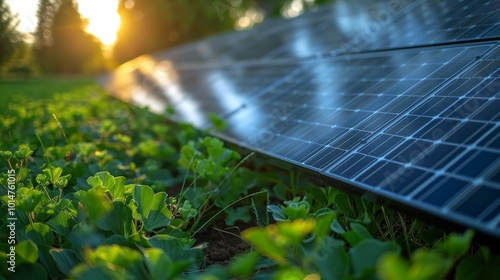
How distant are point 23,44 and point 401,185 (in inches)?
176

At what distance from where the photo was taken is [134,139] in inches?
168

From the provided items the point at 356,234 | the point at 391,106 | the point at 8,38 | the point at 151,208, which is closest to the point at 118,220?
the point at 151,208

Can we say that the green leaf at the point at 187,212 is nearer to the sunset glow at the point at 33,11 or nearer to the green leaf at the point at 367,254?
the green leaf at the point at 367,254

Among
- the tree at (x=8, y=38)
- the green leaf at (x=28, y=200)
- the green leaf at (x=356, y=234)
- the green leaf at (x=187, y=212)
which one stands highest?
the tree at (x=8, y=38)

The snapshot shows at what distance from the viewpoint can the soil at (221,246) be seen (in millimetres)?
2131

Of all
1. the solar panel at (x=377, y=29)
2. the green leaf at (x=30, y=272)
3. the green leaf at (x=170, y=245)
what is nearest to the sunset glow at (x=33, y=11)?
the solar panel at (x=377, y=29)

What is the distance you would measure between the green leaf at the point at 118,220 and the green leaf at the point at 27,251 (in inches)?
10.8

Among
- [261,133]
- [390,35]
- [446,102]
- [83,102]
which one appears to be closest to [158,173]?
[261,133]

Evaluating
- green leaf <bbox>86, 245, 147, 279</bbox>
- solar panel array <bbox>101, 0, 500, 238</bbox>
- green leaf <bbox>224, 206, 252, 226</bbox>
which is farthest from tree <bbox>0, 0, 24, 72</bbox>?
green leaf <bbox>86, 245, 147, 279</bbox>

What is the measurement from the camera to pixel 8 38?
4.47m

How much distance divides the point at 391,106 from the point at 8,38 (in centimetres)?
366

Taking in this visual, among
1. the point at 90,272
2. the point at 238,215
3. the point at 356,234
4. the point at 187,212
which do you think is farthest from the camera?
the point at 238,215

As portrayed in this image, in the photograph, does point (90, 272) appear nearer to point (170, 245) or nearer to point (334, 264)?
point (170, 245)

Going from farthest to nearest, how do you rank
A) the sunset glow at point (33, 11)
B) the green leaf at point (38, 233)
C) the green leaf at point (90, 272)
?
the sunset glow at point (33, 11) → the green leaf at point (38, 233) → the green leaf at point (90, 272)
